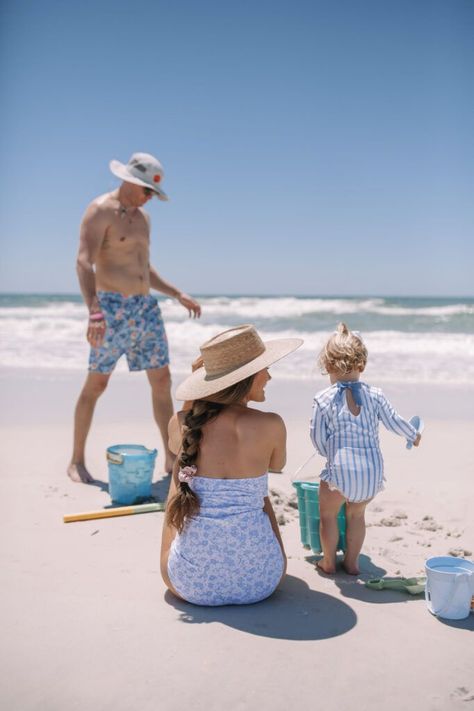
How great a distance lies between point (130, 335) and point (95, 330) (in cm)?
34

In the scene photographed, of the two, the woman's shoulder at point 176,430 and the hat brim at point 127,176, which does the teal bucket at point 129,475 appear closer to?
the woman's shoulder at point 176,430

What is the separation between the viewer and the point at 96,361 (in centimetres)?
438

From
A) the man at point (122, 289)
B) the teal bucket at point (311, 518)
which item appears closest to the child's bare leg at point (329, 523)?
the teal bucket at point (311, 518)

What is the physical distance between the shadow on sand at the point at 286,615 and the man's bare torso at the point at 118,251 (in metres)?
2.31

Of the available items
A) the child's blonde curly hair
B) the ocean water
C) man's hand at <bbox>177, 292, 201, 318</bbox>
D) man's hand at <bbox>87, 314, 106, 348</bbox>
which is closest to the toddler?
the child's blonde curly hair

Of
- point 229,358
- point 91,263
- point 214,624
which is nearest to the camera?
point 214,624

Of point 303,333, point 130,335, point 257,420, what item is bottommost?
point 303,333

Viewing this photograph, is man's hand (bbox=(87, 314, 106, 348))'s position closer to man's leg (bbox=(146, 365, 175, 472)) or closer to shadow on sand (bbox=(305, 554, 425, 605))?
man's leg (bbox=(146, 365, 175, 472))

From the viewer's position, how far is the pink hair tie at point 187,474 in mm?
2568

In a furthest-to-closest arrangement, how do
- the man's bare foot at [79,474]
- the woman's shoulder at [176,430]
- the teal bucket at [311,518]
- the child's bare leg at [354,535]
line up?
the man's bare foot at [79,474] → the teal bucket at [311,518] → the child's bare leg at [354,535] → the woman's shoulder at [176,430]

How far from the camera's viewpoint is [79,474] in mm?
4398

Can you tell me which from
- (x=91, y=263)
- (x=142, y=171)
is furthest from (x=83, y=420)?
(x=142, y=171)

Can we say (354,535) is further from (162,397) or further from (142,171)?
(142,171)

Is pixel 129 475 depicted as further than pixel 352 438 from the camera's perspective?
Yes
